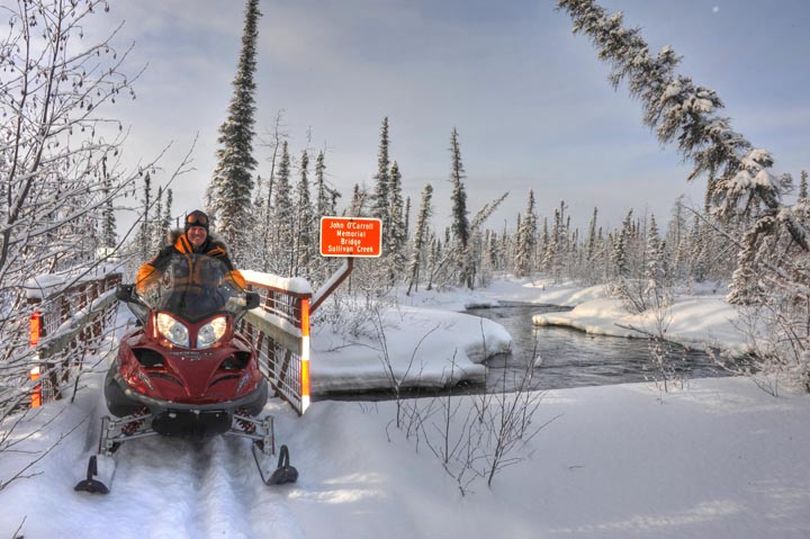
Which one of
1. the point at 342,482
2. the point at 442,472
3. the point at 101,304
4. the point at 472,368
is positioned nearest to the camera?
the point at 342,482

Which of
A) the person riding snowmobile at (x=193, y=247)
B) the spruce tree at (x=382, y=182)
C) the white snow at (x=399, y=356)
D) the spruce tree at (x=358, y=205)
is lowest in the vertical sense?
the white snow at (x=399, y=356)

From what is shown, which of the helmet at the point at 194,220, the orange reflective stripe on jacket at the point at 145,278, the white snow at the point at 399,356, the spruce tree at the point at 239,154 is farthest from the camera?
the spruce tree at the point at 239,154

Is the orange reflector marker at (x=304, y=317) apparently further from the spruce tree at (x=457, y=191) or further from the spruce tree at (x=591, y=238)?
the spruce tree at (x=591, y=238)

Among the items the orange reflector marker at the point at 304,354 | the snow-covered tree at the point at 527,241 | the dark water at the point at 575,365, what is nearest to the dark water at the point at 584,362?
the dark water at the point at 575,365

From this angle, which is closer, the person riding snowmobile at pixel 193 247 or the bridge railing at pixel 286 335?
the person riding snowmobile at pixel 193 247

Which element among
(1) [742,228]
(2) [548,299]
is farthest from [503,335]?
(2) [548,299]

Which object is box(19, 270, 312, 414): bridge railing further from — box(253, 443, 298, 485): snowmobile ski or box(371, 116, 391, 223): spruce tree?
box(371, 116, 391, 223): spruce tree

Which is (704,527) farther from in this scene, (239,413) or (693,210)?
(693,210)

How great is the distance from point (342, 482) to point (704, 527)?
114 inches

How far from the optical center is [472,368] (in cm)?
1173

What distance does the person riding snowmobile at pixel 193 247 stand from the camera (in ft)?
Result: 16.1

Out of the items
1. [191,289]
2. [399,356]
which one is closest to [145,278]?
[191,289]

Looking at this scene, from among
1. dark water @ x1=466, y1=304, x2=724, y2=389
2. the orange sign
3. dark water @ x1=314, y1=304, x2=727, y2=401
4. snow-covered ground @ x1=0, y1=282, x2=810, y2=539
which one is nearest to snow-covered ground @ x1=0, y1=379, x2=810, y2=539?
snow-covered ground @ x1=0, y1=282, x2=810, y2=539

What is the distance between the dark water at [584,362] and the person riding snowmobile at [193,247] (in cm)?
549
